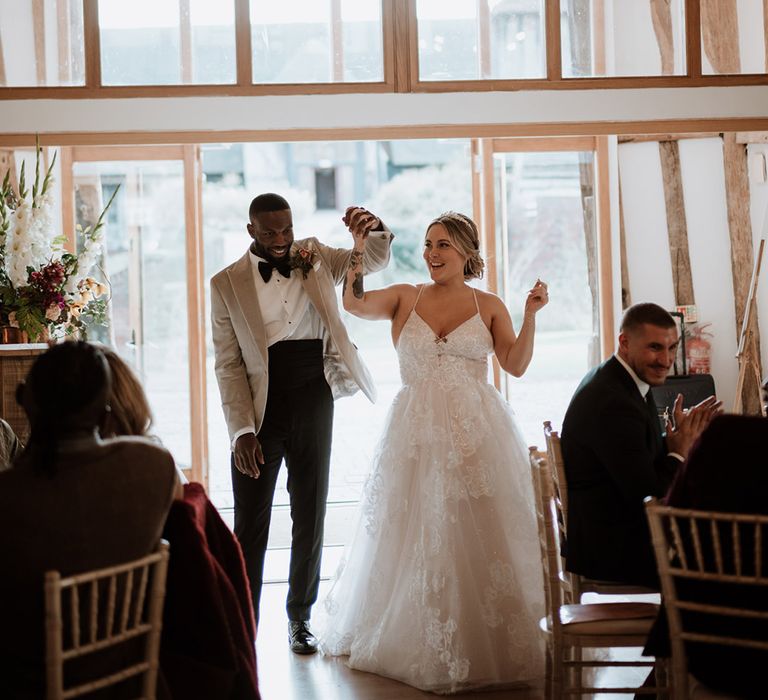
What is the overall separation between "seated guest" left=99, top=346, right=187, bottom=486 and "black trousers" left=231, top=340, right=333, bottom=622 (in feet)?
4.74

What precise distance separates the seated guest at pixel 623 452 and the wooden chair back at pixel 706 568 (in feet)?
2.12

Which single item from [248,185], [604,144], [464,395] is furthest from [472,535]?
[248,185]

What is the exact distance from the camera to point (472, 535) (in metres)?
3.48

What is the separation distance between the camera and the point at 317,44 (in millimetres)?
5391

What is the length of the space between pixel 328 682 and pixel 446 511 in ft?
2.33

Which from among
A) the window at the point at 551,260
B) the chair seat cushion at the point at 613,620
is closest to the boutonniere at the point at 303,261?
the chair seat cushion at the point at 613,620

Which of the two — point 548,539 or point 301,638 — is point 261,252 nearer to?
point 301,638

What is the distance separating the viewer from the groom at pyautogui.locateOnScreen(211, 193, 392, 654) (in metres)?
3.73

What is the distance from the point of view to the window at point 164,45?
17.1 ft

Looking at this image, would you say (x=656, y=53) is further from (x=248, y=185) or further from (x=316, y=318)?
(x=248, y=185)

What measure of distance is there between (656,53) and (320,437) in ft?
9.93

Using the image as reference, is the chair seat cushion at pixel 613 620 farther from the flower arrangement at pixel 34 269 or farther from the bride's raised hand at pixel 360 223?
the flower arrangement at pixel 34 269

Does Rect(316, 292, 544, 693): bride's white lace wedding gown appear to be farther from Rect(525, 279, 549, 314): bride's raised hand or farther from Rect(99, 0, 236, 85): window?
Rect(99, 0, 236, 85): window

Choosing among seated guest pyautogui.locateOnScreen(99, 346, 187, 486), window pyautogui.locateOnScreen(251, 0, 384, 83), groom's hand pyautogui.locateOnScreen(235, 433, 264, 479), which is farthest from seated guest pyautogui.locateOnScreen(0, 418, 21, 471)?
window pyautogui.locateOnScreen(251, 0, 384, 83)
